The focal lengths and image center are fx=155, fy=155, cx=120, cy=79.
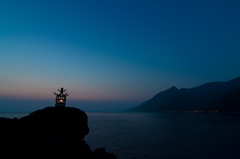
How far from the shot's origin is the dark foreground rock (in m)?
14.1

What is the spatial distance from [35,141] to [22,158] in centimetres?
231

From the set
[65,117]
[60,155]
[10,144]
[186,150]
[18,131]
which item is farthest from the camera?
[186,150]

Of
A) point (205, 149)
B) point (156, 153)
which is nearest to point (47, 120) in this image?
point (156, 153)

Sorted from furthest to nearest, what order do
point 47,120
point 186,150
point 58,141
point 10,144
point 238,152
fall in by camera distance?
point 186,150
point 238,152
point 47,120
point 10,144
point 58,141

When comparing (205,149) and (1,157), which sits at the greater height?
(1,157)

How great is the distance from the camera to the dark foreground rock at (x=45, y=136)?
14.1m

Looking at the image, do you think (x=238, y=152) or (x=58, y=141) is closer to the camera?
(x=58, y=141)

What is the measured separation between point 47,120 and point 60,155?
6677mm

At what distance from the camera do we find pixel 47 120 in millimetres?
18688

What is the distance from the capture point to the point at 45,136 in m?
17.7

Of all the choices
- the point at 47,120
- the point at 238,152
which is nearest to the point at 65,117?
the point at 47,120

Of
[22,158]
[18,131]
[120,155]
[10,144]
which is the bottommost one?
[120,155]

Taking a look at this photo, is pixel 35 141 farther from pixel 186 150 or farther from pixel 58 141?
pixel 186 150

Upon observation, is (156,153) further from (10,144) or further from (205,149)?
(10,144)
